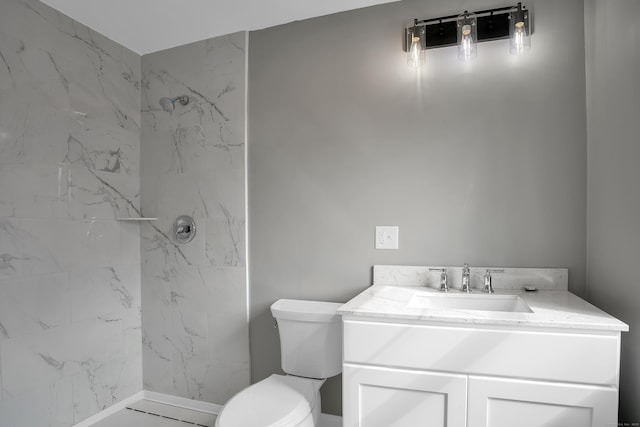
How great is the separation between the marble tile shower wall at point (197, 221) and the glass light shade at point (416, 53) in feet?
3.31

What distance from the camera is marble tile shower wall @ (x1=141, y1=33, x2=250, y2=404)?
220 cm

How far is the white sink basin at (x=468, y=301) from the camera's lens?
1.58 metres

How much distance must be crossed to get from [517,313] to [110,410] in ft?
7.77

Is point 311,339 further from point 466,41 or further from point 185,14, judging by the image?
point 185,14

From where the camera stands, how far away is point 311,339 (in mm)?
1795

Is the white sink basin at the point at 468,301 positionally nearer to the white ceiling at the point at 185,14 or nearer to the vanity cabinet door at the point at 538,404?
the vanity cabinet door at the point at 538,404

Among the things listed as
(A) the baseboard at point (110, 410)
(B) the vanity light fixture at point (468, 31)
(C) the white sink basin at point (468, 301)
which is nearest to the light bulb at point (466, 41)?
(B) the vanity light fixture at point (468, 31)

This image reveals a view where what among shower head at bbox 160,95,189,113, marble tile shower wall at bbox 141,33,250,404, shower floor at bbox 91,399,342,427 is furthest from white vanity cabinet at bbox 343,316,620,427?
shower head at bbox 160,95,189,113

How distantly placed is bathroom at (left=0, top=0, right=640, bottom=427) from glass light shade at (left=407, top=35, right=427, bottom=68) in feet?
0.20

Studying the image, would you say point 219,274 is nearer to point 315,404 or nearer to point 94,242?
point 94,242

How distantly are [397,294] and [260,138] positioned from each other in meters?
1.21

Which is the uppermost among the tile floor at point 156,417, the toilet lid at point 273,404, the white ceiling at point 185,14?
the white ceiling at point 185,14

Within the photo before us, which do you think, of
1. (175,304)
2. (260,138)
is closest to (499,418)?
(260,138)

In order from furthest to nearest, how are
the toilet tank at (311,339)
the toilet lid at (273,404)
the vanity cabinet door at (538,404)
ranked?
the toilet tank at (311,339) → the toilet lid at (273,404) → the vanity cabinet door at (538,404)
